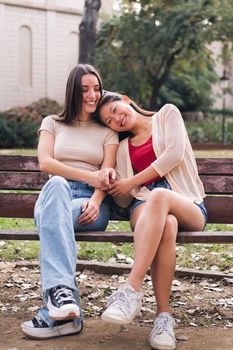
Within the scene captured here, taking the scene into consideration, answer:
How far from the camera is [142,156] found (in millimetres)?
3818

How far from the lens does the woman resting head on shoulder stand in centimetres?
325

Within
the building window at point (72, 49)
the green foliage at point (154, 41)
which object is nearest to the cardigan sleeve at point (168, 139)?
the green foliage at point (154, 41)

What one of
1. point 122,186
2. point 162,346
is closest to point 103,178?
point 122,186

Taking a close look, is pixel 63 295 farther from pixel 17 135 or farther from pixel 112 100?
pixel 17 135

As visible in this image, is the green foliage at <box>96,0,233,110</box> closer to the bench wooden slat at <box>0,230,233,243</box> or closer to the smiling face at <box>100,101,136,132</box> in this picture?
the smiling face at <box>100,101,136,132</box>

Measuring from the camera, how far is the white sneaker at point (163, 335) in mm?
3238

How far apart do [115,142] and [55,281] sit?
1085 millimetres

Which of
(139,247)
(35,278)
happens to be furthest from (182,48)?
(139,247)

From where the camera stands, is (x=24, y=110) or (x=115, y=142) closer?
(x=115, y=142)

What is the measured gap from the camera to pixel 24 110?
85.8ft

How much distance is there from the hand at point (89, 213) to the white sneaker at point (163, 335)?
2.29ft

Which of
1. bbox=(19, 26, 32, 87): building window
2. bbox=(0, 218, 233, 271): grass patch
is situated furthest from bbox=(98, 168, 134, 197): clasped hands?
bbox=(19, 26, 32, 87): building window

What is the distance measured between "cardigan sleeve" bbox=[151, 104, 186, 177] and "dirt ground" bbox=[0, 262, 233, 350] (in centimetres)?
98

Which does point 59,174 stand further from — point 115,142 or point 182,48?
point 182,48
